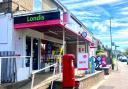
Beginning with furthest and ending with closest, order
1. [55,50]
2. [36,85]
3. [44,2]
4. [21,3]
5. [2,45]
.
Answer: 1. [55,50]
2. [44,2]
3. [21,3]
4. [2,45]
5. [36,85]

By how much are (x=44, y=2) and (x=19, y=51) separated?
6.85 metres

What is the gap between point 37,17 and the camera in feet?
45.4

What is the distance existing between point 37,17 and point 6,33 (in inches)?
80.4

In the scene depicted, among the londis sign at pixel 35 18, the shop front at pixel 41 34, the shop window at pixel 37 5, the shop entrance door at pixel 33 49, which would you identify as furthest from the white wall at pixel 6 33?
A: the shop window at pixel 37 5

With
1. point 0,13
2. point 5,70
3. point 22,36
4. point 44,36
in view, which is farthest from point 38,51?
point 5,70

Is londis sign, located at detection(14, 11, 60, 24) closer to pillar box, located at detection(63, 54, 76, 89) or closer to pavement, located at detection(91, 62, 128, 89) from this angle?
pillar box, located at detection(63, 54, 76, 89)

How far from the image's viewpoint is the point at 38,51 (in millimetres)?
18844

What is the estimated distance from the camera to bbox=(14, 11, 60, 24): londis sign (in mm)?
13438

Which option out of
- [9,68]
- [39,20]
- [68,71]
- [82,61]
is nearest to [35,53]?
[82,61]

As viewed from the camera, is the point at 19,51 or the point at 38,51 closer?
the point at 19,51

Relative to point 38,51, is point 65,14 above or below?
above

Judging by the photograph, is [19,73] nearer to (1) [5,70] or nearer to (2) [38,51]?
(1) [5,70]

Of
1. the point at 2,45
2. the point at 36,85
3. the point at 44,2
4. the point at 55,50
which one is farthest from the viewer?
the point at 55,50

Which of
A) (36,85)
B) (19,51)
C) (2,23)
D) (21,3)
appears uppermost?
(21,3)
